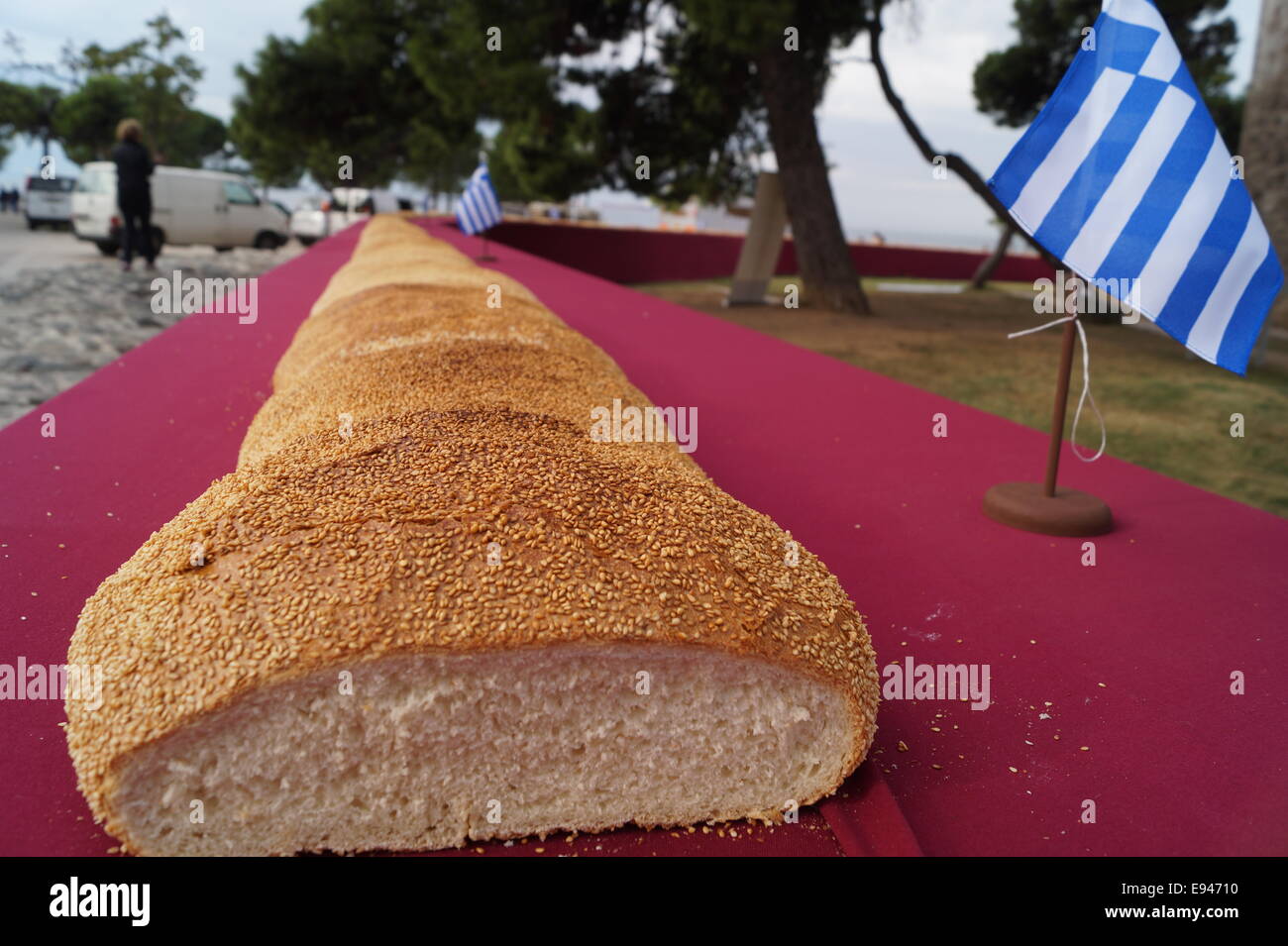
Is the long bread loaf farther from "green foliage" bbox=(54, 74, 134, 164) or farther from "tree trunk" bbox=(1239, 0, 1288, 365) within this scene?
"green foliage" bbox=(54, 74, 134, 164)

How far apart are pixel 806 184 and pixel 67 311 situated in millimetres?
8622

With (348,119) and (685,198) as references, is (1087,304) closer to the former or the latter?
(685,198)

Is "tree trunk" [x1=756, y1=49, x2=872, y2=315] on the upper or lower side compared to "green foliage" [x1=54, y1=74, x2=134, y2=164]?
lower

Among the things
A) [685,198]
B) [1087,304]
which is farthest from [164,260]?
[1087,304]

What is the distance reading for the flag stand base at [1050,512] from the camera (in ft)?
10.2

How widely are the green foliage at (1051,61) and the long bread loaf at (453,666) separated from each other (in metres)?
15.0

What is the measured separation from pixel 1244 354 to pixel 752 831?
7.23 feet

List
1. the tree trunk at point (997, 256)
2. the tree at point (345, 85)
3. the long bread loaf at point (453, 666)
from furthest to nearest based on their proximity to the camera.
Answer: the tree at point (345, 85) → the tree trunk at point (997, 256) → the long bread loaf at point (453, 666)

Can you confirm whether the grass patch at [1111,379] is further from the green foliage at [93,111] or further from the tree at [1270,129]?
the green foliage at [93,111]

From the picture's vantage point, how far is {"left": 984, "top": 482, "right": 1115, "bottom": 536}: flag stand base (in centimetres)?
309

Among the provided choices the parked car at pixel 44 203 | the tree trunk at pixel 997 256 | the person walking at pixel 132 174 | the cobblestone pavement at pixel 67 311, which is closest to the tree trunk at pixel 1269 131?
the tree trunk at pixel 997 256

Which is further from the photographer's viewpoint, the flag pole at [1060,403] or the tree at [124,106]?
the tree at [124,106]

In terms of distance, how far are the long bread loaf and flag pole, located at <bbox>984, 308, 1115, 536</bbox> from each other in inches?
60.8

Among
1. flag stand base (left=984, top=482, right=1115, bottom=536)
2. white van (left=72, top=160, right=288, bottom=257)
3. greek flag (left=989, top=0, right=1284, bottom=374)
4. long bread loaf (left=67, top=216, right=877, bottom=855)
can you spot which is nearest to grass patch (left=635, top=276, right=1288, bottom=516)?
flag stand base (left=984, top=482, right=1115, bottom=536)
